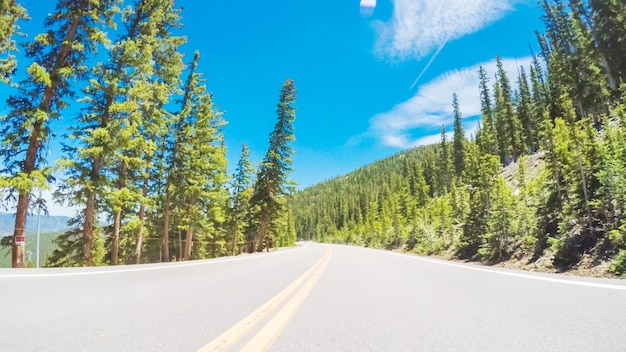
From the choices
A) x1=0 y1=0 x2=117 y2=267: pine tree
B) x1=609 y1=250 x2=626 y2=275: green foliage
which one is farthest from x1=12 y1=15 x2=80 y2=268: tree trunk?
x1=609 y1=250 x2=626 y2=275: green foliage

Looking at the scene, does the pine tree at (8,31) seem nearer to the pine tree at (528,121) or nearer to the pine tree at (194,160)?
the pine tree at (194,160)

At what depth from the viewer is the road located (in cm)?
307

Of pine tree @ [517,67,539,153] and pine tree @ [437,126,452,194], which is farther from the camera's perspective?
pine tree @ [437,126,452,194]

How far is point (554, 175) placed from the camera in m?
16.1

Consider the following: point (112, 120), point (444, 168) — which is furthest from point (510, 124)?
point (112, 120)

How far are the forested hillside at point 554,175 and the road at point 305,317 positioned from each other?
7300 mm

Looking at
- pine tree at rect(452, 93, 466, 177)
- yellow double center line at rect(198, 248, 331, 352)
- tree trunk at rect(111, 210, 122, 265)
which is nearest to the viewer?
yellow double center line at rect(198, 248, 331, 352)

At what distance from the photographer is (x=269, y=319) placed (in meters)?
4.15

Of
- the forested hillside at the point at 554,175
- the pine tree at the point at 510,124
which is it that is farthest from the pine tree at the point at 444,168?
the pine tree at the point at 510,124

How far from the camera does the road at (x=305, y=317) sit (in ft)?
10.1

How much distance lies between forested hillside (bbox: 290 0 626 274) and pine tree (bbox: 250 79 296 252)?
1487 cm

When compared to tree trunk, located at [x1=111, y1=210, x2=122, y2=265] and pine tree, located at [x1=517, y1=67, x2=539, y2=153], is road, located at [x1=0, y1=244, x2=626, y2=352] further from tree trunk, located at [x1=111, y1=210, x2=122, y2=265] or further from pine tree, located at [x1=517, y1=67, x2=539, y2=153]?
pine tree, located at [x1=517, y1=67, x2=539, y2=153]

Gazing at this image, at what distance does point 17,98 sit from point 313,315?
15627 millimetres

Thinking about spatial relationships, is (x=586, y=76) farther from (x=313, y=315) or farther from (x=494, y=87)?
(x=313, y=315)
